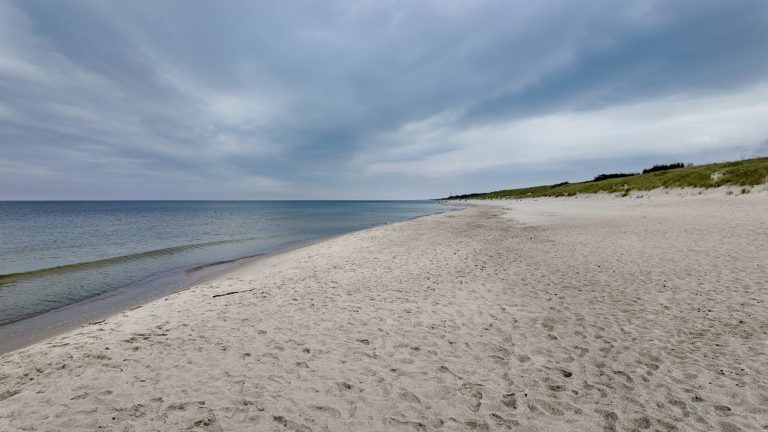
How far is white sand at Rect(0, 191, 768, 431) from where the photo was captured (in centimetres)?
468

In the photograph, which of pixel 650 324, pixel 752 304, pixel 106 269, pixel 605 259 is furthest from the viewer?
pixel 106 269

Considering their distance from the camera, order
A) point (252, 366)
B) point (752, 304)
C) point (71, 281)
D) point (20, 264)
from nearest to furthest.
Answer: point (252, 366)
point (752, 304)
point (71, 281)
point (20, 264)

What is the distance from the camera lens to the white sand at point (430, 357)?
15.4 ft

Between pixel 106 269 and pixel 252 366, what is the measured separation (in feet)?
63.3

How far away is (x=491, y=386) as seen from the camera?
5371 mm

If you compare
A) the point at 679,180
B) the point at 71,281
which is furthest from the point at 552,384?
the point at 679,180

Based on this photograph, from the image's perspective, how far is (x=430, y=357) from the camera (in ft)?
21.1

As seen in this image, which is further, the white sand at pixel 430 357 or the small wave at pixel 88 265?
the small wave at pixel 88 265

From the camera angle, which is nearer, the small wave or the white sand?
the white sand

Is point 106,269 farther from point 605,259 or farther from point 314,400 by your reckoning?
point 605,259

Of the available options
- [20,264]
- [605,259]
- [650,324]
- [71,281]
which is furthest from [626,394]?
[20,264]

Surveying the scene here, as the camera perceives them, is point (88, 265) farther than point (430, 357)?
Yes

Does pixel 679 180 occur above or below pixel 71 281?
above

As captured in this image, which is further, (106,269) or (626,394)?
(106,269)
